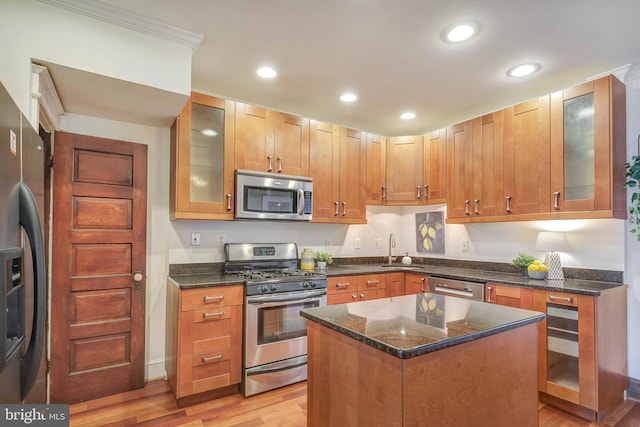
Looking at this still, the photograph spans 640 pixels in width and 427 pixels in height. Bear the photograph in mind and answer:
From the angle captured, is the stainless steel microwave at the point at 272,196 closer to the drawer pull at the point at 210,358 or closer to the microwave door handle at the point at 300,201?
the microwave door handle at the point at 300,201

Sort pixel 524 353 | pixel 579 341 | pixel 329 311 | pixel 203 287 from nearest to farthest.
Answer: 1. pixel 524 353
2. pixel 329 311
3. pixel 579 341
4. pixel 203 287

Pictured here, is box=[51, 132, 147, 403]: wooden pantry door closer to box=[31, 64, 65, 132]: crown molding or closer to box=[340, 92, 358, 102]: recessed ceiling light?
box=[31, 64, 65, 132]: crown molding

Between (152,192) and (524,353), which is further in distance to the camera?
(152,192)

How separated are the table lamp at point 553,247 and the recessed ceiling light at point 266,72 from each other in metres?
2.78

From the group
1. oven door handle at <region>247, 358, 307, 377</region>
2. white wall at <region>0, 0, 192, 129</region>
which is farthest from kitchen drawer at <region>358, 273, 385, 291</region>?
white wall at <region>0, 0, 192, 129</region>

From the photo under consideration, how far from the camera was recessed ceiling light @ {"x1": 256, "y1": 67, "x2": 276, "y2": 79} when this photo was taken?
9.10ft

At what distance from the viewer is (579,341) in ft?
8.05

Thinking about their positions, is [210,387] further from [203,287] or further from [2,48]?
[2,48]

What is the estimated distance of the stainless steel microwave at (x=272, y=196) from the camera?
10.0 ft

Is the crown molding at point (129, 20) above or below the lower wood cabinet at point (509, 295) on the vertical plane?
above

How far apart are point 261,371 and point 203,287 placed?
Answer: 85 cm

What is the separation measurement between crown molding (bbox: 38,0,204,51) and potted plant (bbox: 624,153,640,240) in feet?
10.5

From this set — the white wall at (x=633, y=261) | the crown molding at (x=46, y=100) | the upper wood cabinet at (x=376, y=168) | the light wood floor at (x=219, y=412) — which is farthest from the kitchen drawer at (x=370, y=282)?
the crown molding at (x=46, y=100)

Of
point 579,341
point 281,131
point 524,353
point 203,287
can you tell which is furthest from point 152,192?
point 579,341
